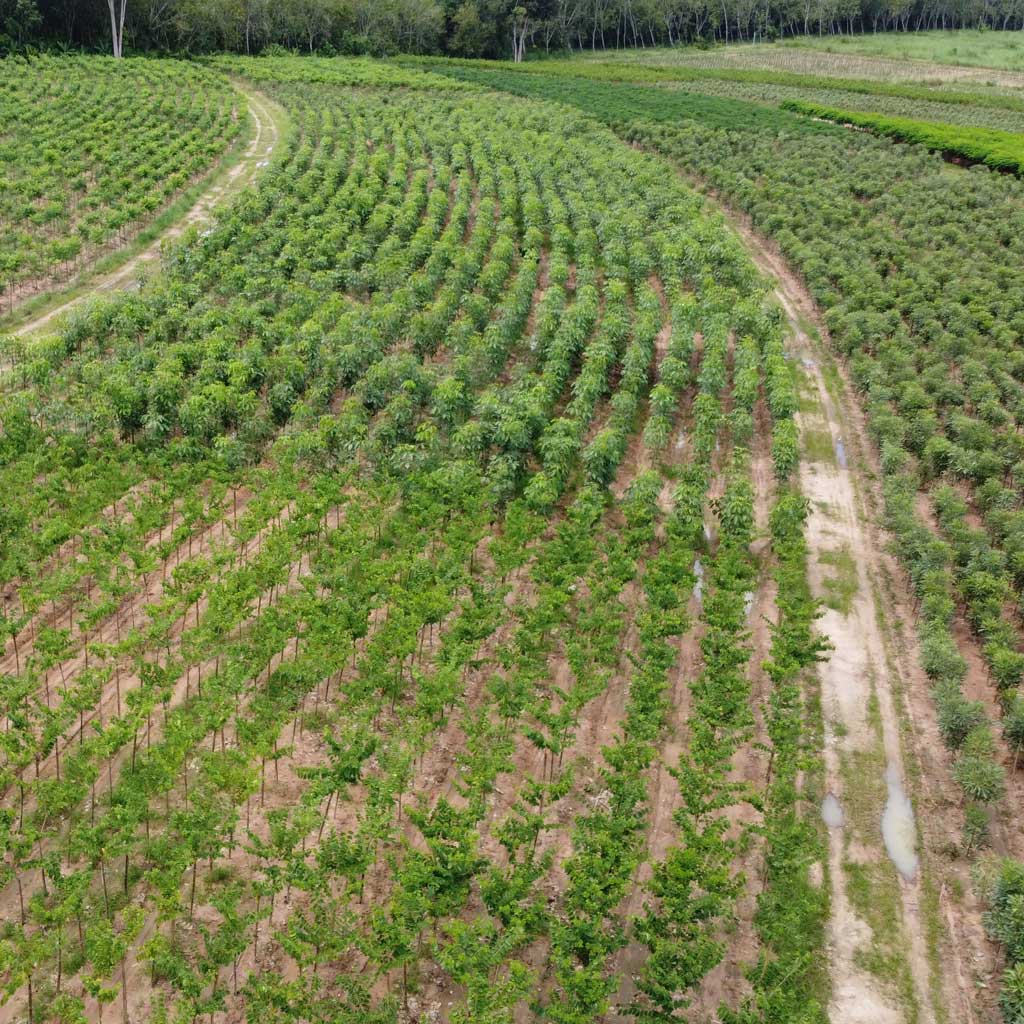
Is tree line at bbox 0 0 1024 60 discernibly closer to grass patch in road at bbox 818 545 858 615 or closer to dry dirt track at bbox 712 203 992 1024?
dry dirt track at bbox 712 203 992 1024

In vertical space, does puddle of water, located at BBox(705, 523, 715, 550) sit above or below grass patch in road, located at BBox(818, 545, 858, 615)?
above

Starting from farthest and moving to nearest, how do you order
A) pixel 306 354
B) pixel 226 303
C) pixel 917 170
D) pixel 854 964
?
pixel 917 170 < pixel 226 303 < pixel 306 354 < pixel 854 964

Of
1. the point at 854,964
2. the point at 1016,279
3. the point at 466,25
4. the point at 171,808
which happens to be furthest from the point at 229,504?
the point at 466,25

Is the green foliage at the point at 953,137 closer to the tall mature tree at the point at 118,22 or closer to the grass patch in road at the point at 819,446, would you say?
the grass patch in road at the point at 819,446

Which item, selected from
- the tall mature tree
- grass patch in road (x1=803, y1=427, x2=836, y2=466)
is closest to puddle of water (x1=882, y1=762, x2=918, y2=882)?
grass patch in road (x1=803, y1=427, x2=836, y2=466)

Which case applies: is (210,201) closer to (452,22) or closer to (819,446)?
(819,446)

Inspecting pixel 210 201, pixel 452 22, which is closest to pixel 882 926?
pixel 210 201

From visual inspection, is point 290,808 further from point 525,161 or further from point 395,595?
point 525,161
